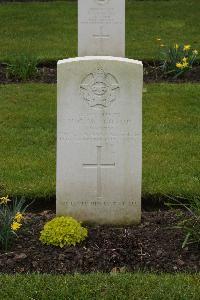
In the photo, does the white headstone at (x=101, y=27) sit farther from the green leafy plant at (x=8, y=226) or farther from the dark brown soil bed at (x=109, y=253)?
the green leafy plant at (x=8, y=226)

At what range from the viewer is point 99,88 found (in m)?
5.69

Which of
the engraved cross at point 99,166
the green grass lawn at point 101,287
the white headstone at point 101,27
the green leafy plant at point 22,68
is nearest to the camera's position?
the green grass lawn at point 101,287

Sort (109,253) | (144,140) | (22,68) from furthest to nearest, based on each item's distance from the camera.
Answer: (22,68), (144,140), (109,253)

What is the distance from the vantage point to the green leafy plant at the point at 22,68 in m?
10.6

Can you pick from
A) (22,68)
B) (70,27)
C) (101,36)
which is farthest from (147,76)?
(70,27)

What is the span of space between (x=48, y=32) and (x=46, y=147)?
265 inches

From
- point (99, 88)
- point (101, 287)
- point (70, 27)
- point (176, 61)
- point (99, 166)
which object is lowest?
point (101, 287)

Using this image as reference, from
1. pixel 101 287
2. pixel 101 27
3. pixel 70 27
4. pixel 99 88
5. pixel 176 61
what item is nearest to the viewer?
pixel 101 287

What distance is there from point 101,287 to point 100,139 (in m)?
1.35

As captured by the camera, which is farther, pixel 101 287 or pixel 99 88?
pixel 99 88

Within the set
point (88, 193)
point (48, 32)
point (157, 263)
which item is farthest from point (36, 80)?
point (157, 263)

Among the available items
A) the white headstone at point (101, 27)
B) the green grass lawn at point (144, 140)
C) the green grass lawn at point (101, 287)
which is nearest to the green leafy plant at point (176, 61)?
the green grass lawn at point (144, 140)

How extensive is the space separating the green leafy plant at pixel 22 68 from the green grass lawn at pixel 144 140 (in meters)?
0.33

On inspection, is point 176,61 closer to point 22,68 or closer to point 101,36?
point 101,36
